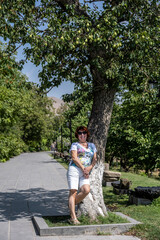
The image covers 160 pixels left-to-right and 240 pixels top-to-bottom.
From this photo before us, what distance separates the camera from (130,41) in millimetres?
6336

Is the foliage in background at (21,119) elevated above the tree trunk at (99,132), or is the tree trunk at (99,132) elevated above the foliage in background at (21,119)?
the foliage in background at (21,119)

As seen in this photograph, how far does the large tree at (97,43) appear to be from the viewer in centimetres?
612

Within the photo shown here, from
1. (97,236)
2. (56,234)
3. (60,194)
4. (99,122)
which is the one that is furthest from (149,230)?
(60,194)

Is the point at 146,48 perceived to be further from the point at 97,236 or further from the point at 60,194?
the point at 60,194

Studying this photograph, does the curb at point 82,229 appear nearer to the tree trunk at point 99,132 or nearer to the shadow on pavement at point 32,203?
the tree trunk at point 99,132

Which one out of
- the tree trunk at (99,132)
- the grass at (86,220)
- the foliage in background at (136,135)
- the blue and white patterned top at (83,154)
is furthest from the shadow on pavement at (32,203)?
the foliage in background at (136,135)

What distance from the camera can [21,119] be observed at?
150 feet

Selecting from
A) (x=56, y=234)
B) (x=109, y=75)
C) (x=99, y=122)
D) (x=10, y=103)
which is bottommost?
(x=56, y=234)

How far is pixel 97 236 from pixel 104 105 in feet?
8.62

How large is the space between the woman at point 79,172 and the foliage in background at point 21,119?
7.34 ft

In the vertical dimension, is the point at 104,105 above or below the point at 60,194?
above

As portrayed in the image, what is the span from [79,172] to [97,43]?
7.97 ft

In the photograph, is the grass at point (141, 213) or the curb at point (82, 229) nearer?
the curb at point (82, 229)

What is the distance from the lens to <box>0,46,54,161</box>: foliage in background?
20.8m
